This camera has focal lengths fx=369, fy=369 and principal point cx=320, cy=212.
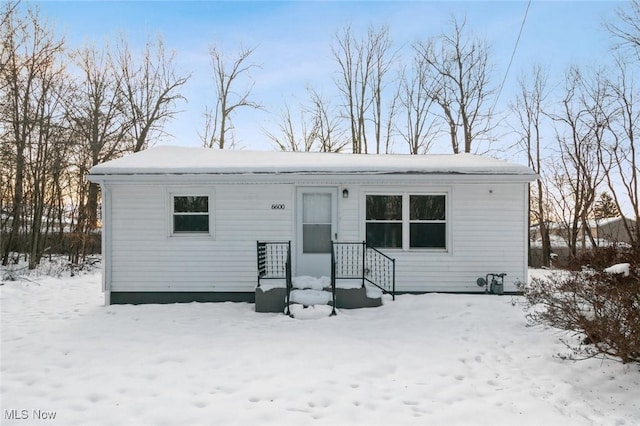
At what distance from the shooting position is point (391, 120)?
20.7 m

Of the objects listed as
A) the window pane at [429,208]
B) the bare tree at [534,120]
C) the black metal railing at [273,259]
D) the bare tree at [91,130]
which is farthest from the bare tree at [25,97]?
the bare tree at [534,120]

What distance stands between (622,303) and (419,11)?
986 centimetres

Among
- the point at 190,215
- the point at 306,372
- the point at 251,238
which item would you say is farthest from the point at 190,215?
the point at 306,372

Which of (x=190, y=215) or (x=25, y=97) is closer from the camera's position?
(x=190, y=215)

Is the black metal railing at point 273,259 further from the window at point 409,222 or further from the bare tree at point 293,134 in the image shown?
the bare tree at point 293,134

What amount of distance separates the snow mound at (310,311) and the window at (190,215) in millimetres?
2652

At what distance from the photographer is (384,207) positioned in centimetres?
789

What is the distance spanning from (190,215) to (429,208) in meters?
5.07

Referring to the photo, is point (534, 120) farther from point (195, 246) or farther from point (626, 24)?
point (195, 246)

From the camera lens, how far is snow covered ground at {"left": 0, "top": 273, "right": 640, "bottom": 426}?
333 cm

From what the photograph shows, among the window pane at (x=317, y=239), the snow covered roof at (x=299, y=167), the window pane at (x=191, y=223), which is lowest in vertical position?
the window pane at (x=317, y=239)

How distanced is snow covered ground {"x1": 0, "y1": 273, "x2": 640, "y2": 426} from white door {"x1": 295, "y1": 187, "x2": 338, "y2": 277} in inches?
57.2

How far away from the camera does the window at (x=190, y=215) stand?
7.77 meters

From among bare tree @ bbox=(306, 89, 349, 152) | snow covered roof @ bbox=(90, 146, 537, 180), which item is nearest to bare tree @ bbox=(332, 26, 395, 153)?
bare tree @ bbox=(306, 89, 349, 152)
